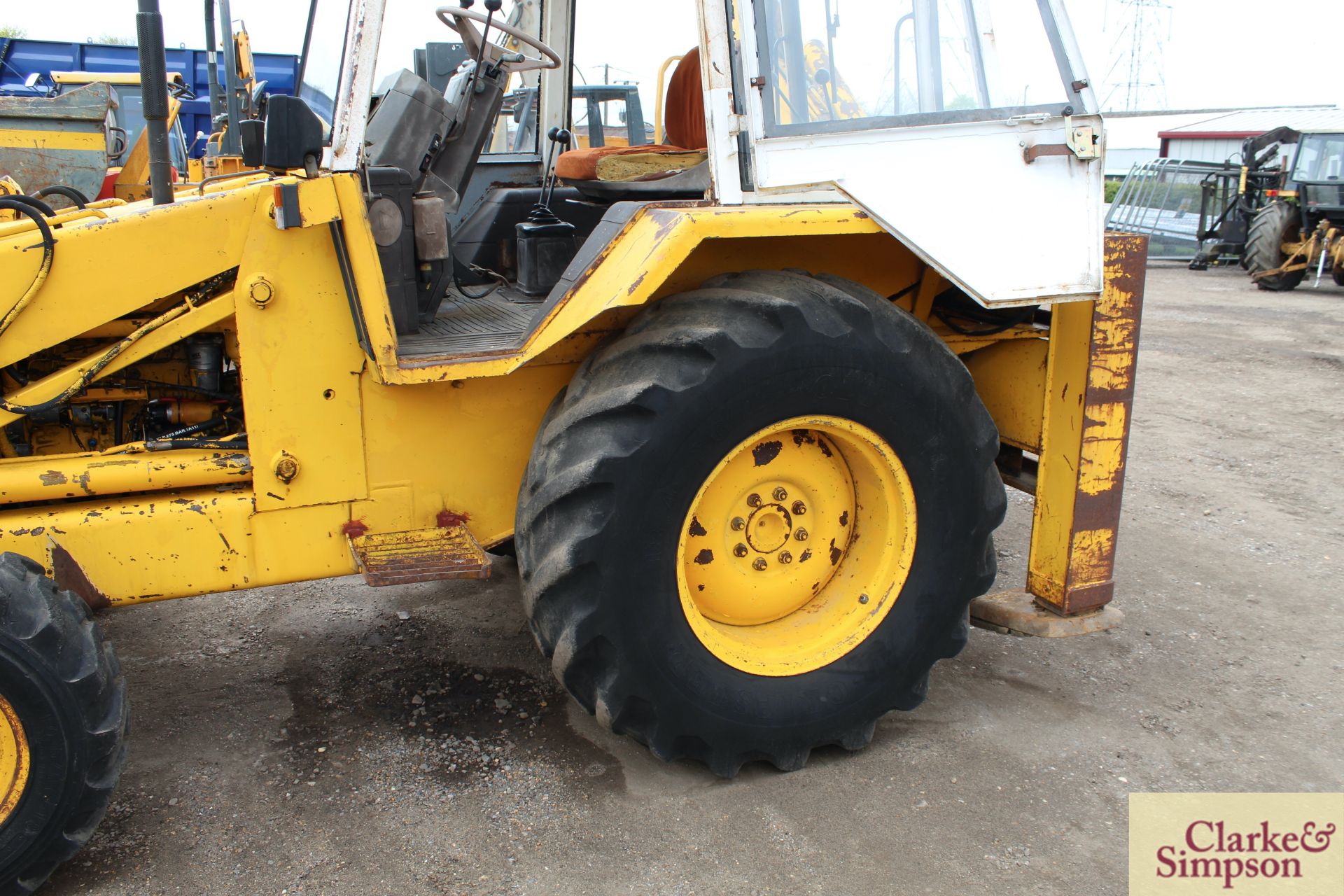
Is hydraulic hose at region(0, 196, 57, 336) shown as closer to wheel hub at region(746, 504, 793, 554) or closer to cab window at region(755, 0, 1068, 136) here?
cab window at region(755, 0, 1068, 136)

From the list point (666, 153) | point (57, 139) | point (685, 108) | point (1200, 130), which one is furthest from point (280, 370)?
point (1200, 130)

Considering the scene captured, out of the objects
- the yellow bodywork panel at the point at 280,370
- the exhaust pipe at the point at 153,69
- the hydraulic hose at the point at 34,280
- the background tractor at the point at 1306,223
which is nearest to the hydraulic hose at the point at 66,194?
the yellow bodywork panel at the point at 280,370

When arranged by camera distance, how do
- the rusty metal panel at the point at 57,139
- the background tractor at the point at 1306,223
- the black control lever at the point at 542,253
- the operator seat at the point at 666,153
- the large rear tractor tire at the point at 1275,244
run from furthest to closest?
the large rear tractor tire at the point at 1275,244, the background tractor at the point at 1306,223, the rusty metal panel at the point at 57,139, the black control lever at the point at 542,253, the operator seat at the point at 666,153

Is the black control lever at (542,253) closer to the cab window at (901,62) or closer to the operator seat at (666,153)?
the operator seat at (666,153)

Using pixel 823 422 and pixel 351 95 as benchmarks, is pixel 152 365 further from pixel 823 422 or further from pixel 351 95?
pixel 823 422

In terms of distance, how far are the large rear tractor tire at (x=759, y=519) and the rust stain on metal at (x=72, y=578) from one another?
105cm

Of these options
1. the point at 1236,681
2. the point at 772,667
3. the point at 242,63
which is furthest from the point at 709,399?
the point at 242,63

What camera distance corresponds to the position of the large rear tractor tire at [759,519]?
100 inches

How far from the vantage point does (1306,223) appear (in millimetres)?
14375

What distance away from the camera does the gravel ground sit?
8.41 feet

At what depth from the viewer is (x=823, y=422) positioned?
9.11 feet

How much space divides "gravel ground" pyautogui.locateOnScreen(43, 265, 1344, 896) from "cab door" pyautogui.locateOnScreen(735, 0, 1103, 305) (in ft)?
4.45

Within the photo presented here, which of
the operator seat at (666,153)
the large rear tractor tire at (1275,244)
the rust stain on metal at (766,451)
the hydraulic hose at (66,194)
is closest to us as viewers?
the rust stain on metal at (766,451)

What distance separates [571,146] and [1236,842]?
3.16 m
